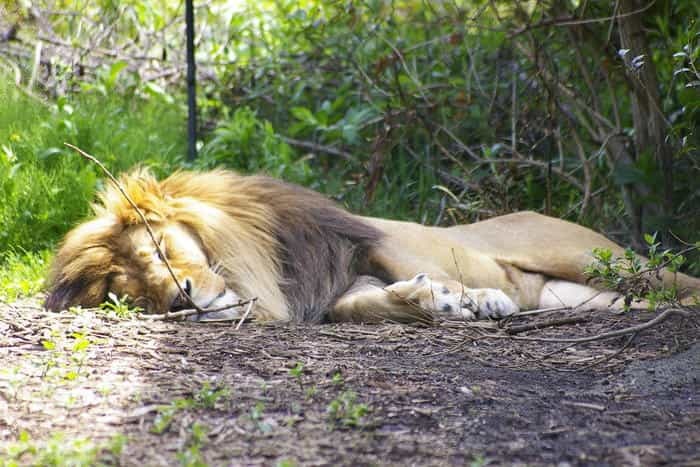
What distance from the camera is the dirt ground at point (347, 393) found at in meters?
2.21

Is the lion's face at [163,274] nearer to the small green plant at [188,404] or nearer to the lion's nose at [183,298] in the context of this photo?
the lion's nose at [183,298]

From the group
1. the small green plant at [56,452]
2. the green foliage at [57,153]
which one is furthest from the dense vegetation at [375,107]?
the small green plant at [56,452]

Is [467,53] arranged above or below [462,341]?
above

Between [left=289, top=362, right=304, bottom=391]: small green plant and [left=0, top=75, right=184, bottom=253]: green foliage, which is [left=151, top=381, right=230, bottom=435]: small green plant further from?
[left=0, top=75, right=184, bottom=253]: green foliage

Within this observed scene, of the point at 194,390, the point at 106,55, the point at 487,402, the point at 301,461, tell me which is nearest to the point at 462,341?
the point at 487,402

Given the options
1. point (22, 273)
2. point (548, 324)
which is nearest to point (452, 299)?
point (548, 324)

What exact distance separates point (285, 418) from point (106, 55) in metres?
4.89

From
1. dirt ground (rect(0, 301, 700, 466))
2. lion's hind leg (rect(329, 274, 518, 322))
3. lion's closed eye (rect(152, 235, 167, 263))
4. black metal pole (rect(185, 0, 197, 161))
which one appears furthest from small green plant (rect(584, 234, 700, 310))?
black metal pole (rect(185, 0, 197, 161))

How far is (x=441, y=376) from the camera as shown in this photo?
286 cm

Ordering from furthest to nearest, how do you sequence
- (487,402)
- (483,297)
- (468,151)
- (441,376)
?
(468,151) → (483,297) → (441,376) → (487,402)

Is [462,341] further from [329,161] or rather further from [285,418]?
[329,161]

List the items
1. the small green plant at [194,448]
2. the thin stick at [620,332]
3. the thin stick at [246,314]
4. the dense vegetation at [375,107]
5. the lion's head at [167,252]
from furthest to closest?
the dense vegetation at [375,107], the lion's head at [167,252], the thin stick at [246,314], the thin stick at [620,332], the small green plant at [194,448]

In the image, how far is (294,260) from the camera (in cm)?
409

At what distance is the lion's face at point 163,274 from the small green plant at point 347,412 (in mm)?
1279
